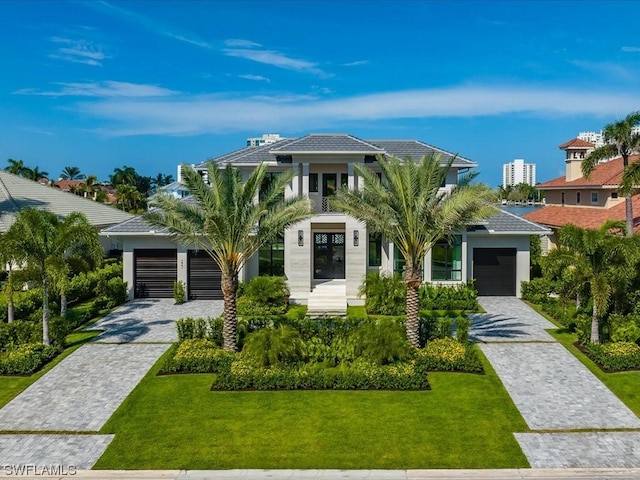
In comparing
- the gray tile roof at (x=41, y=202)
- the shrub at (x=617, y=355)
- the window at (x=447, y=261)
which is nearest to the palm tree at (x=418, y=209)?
the shrub at (x=617, y=355)

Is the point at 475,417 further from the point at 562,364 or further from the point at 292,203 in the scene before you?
the point at 292,203

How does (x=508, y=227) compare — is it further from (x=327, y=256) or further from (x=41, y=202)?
(x=41, y=202)

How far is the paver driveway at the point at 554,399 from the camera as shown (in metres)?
12.4

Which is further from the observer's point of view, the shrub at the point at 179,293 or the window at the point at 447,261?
the window at the point at 447,261

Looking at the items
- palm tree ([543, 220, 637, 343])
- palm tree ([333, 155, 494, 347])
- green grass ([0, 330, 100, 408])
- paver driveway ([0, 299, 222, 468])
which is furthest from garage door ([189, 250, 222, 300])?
palm tree ([543, 220, 637, 343])

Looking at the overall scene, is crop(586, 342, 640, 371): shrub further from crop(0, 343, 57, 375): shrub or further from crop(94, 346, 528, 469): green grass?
crop(0, 343, 57, 375): shrub

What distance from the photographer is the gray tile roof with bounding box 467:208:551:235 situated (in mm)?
27797

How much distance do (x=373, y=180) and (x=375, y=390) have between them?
23.3 ft

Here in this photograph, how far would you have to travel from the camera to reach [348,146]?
1073 inches

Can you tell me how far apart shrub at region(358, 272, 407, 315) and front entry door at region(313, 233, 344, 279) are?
146 inches

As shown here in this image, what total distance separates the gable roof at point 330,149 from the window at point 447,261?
13.8ft

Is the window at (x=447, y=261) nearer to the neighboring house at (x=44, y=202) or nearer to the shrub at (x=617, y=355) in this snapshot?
the shrub at (x=617, y=355)

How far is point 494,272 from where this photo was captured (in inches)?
1128

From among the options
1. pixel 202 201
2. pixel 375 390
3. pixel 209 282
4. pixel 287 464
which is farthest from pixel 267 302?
pixel 287 464
